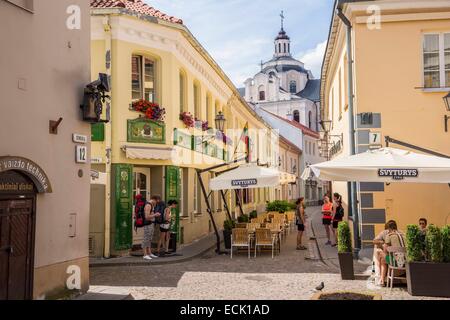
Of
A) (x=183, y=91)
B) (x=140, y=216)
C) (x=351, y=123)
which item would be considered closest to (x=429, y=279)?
(x=351, y=123)

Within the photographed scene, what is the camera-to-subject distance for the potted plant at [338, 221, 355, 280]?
9.81 meters

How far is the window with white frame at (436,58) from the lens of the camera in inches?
483

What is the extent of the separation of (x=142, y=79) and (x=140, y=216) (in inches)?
157

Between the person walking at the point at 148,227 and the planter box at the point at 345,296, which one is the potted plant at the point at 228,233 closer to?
the person walking at the point at 148,227

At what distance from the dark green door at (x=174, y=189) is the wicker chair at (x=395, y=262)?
7311 millimetres

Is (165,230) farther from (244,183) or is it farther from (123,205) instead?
(244,183)

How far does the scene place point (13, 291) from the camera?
23.2 feet

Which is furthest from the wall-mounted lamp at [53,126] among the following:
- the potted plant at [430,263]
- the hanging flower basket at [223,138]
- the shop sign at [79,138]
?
the hanging flower basket at [223,138]

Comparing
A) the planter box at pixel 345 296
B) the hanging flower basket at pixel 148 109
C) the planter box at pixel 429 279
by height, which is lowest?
the planter box at pixel 429 279

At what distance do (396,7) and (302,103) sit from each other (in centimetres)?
6247

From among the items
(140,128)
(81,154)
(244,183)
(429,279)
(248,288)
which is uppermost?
(140,128)

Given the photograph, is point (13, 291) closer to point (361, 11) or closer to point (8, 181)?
point (8, 181)

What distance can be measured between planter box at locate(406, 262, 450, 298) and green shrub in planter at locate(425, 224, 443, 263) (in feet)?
0.37

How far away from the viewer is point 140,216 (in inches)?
517
